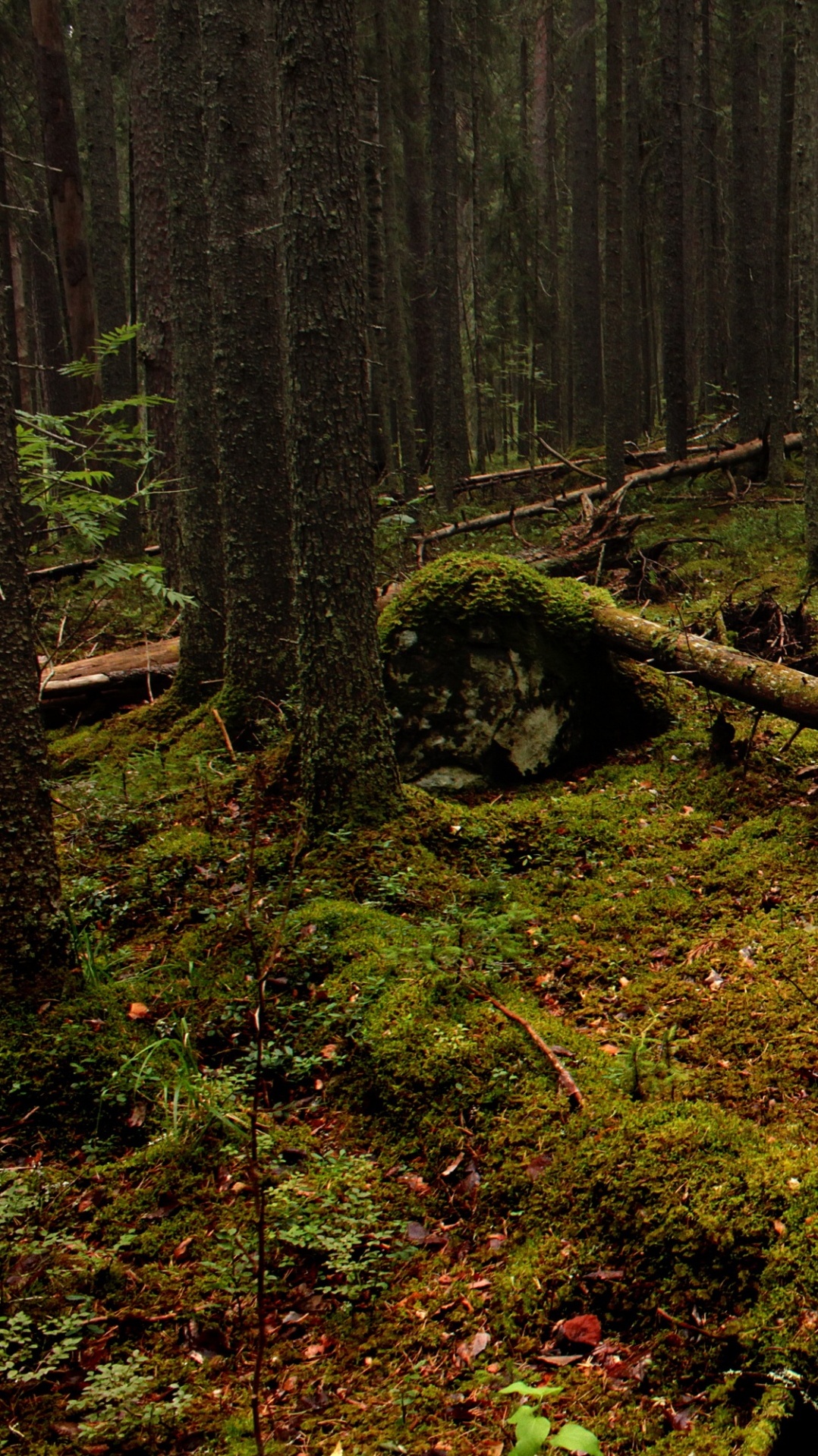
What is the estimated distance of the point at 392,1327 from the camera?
8.79 ft

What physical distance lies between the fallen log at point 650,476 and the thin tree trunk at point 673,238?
0.45 m

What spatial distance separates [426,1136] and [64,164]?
1672 cm

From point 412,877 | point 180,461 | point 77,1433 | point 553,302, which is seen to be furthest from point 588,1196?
point 553,302

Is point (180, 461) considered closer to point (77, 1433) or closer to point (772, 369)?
point (77, 1433)

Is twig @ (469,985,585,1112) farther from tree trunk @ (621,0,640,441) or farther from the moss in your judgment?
tree trunk @ (621,0,640,441)

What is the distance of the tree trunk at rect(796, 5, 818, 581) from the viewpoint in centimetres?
1002

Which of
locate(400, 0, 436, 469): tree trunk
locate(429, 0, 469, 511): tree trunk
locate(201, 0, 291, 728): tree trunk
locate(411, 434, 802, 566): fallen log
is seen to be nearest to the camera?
locate(201, 0, 291, 728): tree trunk

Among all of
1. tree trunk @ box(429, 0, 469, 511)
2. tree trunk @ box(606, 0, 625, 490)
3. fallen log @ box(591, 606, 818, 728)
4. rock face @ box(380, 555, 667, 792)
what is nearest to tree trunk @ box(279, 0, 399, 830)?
rock face @ box(380, 555, 667, 792)

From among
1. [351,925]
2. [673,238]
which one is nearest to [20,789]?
[351,925]

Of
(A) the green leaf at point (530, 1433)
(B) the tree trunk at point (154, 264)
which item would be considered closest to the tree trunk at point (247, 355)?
(B) the tree trunk at point (154, 264)

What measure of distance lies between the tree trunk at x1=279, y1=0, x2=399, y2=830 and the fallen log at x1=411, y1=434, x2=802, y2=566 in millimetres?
8234

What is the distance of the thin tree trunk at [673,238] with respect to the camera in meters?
15.3

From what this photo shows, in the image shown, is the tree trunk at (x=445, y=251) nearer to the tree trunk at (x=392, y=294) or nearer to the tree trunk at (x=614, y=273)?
the tree trunk at (x=392, y=294)

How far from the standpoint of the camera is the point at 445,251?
51.3 feet
